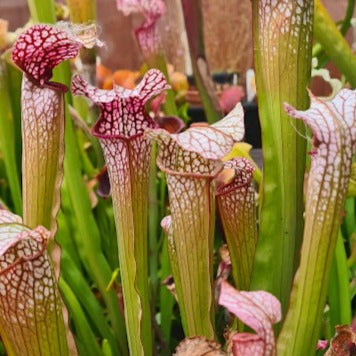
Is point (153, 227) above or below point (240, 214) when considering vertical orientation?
below

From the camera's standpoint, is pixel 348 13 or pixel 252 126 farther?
pixel 252 126

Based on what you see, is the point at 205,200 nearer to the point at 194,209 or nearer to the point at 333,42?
the point at 194,209

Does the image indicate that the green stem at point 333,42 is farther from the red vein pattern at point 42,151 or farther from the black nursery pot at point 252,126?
the black nursery pot at point 252,126

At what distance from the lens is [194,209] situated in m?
0.49

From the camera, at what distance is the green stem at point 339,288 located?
0.71 metres

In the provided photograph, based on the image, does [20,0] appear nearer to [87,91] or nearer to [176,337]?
[176,337]

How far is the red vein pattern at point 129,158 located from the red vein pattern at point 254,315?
0.47ft

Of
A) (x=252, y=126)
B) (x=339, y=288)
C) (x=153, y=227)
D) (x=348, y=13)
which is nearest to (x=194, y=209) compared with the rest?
(x=339, y=288)

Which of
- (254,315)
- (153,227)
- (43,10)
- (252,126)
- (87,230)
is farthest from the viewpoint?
(252,126)

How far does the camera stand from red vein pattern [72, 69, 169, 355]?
505mm

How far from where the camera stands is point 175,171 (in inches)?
19.2

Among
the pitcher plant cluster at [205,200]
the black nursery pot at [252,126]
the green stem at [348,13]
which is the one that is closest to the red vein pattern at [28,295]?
the pitcher plant cluster at [205,200]

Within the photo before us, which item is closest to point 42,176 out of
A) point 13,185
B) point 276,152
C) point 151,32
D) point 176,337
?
point 276,152

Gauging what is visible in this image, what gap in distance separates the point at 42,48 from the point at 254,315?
10.5 inches
